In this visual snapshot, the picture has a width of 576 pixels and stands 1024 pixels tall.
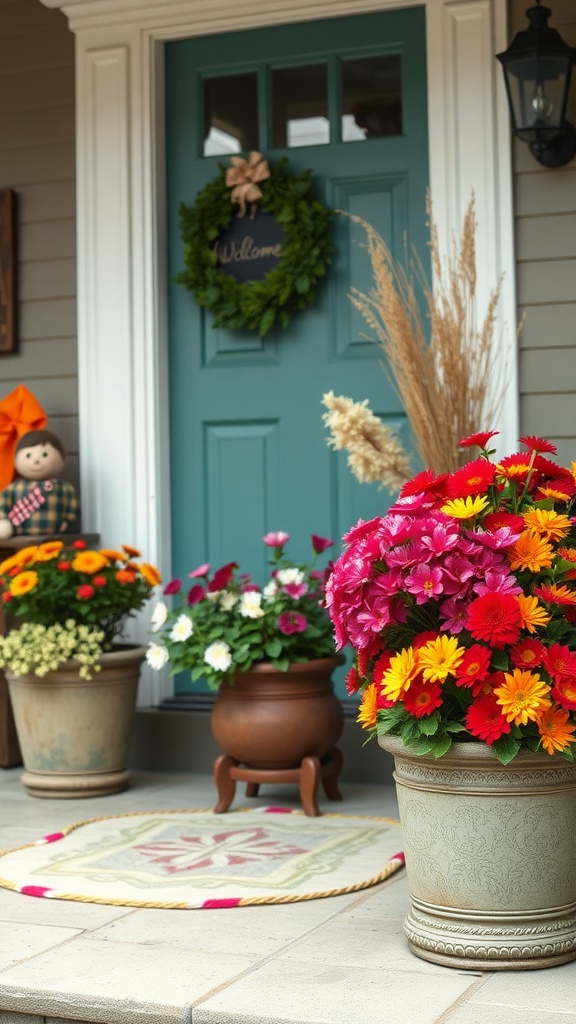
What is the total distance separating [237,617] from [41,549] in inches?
27.1

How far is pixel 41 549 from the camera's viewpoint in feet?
13.2

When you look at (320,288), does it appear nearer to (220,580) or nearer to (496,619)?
(220,580)

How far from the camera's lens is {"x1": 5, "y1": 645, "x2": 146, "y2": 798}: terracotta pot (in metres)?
4.00

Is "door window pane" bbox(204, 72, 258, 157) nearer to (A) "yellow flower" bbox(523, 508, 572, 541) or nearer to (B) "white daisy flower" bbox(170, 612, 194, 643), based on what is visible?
(B) "white daisy flower" bbox(170, 612, 194, 643)

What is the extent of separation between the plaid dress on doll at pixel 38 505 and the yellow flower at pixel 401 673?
2219mm

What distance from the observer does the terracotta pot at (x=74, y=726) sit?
4004 millimetres

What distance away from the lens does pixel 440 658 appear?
232 centimetres

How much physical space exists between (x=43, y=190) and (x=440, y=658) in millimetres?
2985

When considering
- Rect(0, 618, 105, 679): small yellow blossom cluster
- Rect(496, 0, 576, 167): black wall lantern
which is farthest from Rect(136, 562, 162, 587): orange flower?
Rect(496, 0, 576, 167): black wall lantern

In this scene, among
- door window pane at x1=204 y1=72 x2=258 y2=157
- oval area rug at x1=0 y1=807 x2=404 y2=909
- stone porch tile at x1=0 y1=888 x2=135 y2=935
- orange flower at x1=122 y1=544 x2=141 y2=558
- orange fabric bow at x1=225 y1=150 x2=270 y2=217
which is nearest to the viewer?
stone porch tile at x1=0 y1=888 x2=135 y2=935

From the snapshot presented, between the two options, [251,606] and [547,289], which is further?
[547,289]

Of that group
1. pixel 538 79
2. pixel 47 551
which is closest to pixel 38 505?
pixel 47 551

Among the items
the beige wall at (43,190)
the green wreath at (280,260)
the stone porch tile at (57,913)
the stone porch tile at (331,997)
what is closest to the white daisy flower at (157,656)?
the stone porch tile at (57,913)

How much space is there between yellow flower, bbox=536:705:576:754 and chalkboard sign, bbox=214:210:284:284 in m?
2.40
